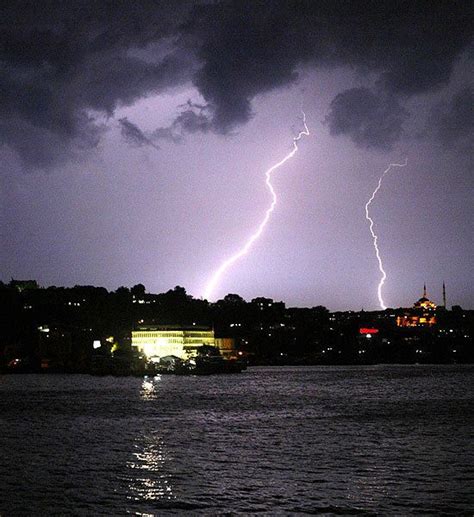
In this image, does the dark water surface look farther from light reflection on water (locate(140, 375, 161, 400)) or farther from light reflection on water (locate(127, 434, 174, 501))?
light reflection on water (locate(140, 375, 161, 400))

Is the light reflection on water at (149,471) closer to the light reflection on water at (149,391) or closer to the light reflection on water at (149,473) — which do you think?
the light reflection on water at (149,473)

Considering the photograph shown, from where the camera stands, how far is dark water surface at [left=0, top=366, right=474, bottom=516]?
1049 inches

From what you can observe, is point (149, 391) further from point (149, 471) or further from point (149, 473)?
point (149, 473)

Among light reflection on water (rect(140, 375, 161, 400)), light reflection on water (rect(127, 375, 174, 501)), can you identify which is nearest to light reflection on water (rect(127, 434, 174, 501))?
light reflection on water (rect(127, 375, 174, 501))

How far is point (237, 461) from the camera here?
36.0m

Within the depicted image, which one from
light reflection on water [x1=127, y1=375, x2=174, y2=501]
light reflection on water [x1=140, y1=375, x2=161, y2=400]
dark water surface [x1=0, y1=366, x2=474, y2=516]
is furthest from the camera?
light reflection on water [x1=140, y1=375, x2=161, y2=400]

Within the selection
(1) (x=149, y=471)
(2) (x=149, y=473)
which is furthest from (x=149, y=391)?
(2) (x=149, y=473)

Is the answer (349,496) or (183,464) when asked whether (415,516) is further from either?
(183,464)

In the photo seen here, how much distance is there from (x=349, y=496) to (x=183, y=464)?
9520 millimetres

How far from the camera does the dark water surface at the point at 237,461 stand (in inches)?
1049

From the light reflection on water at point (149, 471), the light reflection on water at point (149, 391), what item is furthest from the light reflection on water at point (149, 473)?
the light reflection on water at point (149, 391)

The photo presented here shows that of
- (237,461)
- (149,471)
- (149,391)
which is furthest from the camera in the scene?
(149,391)

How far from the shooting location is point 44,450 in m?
40.9

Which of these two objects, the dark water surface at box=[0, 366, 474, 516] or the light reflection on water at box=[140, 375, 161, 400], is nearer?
the dark water surface at box=[0, 366, 474, 516]
